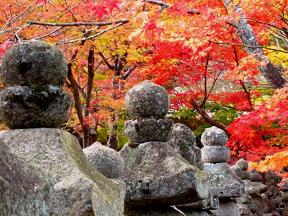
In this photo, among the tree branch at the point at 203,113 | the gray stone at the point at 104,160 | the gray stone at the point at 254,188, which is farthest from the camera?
the tree branch at the point at 203,113

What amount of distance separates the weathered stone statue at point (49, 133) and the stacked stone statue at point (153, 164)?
3.22 feet

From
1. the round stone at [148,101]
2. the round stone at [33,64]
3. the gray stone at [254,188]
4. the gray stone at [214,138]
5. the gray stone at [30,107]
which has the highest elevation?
the round stone at [33,64]

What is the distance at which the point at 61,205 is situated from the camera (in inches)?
87.2

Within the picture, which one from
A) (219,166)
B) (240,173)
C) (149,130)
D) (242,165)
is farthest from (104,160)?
(242,165)

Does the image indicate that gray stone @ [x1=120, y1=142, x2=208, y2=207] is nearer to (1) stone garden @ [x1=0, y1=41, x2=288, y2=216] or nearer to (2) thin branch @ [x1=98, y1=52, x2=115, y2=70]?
(1) stone garden @ [x1=0, y1=41, x2=288, y2=216]

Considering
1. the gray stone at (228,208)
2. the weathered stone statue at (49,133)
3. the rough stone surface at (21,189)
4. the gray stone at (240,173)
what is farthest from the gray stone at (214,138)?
the rough stone surface at (21,189)

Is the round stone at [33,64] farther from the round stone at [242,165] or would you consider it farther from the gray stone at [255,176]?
the gray stone at [255,176]

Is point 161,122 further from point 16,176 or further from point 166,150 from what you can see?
point 16,176

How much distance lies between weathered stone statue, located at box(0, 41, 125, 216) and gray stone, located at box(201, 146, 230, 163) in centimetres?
490

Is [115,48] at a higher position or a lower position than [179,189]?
higher

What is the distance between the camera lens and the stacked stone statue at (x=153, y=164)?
3666 millimetres

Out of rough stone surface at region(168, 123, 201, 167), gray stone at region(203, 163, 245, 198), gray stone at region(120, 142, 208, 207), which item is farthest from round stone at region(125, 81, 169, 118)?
gray stone at region(203, 163, 245, 198)

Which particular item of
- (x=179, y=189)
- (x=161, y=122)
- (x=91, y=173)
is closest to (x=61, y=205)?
(x=91, y=173)

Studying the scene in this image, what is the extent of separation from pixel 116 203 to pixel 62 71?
81 cm
